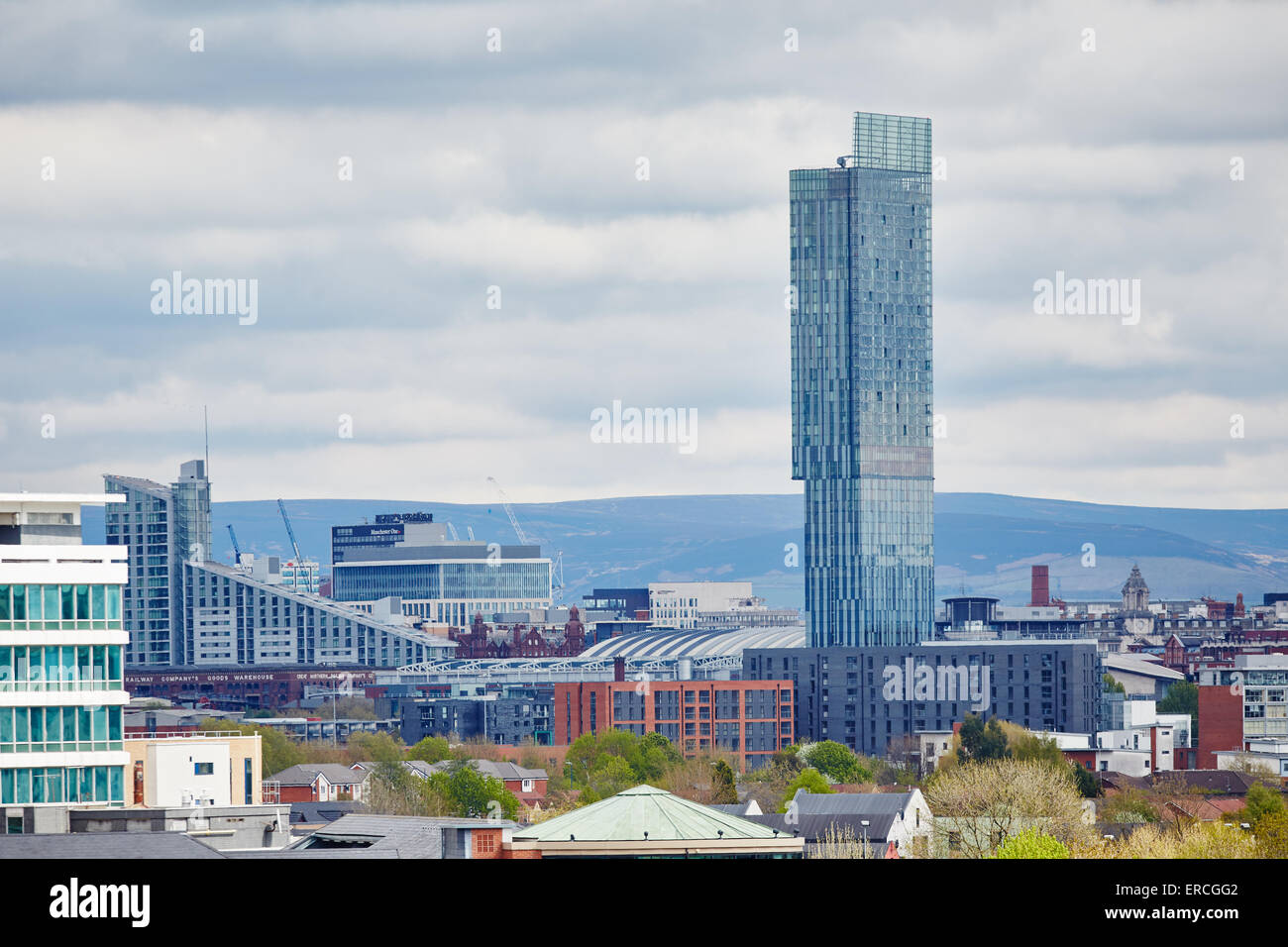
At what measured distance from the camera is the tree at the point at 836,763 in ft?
Answer: 397

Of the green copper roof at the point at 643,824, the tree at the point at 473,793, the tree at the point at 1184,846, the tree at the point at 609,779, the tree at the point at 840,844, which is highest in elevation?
the green copper roof at the point at 643,824

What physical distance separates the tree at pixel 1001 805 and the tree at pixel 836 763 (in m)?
20.2

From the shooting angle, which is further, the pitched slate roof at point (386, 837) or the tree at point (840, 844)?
the tree at point (840, 844)

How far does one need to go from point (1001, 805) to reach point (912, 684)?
9492 centimetres

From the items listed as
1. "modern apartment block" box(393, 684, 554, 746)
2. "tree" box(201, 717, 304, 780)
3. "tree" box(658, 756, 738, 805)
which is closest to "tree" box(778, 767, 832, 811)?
"tree" box(658, 756, 738, 805)

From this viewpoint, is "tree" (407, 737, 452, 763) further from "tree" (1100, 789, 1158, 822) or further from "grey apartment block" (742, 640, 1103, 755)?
"tree" (1100, 789, 1158, 822)

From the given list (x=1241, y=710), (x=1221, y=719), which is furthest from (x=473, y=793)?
(x=1241, y=710)

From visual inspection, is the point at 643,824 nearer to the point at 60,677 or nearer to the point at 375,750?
the point at 60,677

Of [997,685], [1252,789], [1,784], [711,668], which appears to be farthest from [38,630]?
[711,668]

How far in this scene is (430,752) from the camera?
126m

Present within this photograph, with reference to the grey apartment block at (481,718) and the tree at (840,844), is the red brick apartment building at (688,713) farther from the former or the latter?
the tree at (840,844)

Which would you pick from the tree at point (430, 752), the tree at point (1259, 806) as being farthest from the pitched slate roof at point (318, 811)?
the tree at point (430, 752)
